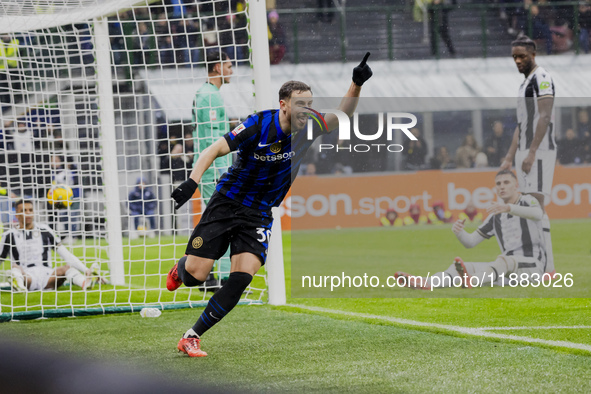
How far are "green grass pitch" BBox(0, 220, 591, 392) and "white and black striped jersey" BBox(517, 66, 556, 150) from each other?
1.38 m

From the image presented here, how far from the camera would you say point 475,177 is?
1747 cm

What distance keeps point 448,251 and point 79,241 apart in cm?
489

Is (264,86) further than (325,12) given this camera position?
No

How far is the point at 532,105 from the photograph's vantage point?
7.59 metres

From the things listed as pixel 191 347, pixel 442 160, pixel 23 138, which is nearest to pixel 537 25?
pixel 442 160

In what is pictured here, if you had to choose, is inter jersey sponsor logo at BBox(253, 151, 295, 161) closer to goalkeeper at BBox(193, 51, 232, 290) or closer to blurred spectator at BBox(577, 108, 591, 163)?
goalkeeper at BBox(193, 51, 232, 290)

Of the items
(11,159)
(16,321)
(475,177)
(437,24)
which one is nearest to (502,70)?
(437,24)

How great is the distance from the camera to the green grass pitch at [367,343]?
398 centimetres

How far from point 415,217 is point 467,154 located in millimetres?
1979

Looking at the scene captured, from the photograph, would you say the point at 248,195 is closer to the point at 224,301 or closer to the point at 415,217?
the point at 224,301

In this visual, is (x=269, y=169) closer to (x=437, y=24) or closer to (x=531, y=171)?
(x=531, y=171)

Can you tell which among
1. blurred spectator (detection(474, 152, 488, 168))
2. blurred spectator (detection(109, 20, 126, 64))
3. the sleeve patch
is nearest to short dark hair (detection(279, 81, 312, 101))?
the sleeve patch

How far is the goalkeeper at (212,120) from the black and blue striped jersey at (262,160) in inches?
95.7

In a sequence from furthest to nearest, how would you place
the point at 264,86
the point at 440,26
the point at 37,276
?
the point at 440,26 < the point at 37,276 < the point at 264,86
